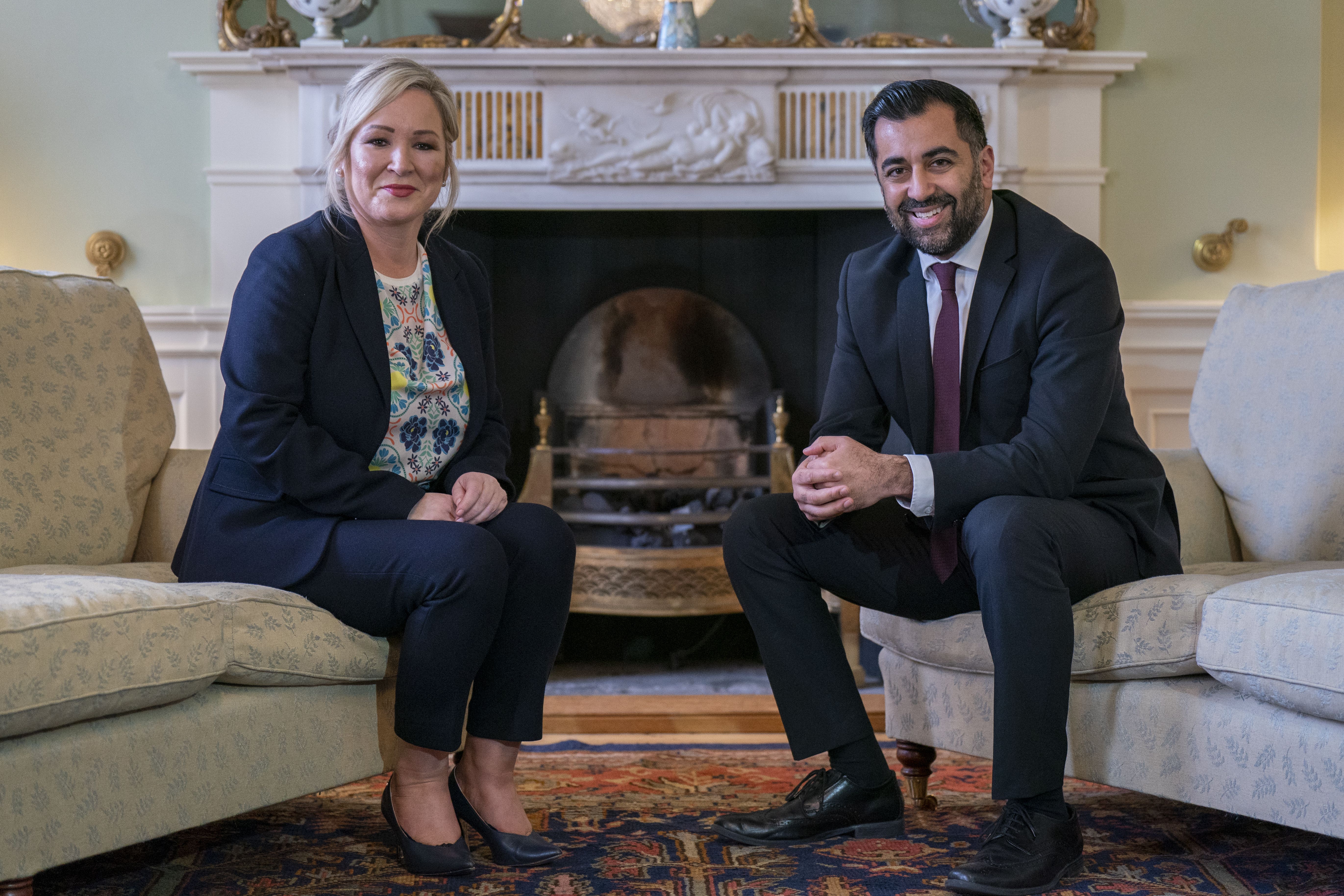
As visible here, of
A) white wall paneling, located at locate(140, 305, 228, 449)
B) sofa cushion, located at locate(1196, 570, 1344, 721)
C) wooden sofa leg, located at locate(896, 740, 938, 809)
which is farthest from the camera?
white wall paneling, located at locate(140, 305, 228, 449)

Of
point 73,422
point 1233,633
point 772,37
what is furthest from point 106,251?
point 1233,633

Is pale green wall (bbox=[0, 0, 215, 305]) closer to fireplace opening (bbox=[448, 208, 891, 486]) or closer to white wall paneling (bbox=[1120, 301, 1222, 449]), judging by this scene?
fireplace opening (bbox=[448, 208, 891, 486])

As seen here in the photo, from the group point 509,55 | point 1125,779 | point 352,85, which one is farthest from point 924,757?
point 509,55

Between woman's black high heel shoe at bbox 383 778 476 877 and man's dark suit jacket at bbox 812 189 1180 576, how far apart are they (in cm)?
71

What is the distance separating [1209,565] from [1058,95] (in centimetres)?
161

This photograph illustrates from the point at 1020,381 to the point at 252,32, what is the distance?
88.1 inches

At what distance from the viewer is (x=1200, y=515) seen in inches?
77.3

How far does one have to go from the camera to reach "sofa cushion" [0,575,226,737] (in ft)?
3.66

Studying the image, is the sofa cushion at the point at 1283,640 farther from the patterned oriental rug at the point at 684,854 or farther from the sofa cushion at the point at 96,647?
the sofa cushion at the point at 96,647

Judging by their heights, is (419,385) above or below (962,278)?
below

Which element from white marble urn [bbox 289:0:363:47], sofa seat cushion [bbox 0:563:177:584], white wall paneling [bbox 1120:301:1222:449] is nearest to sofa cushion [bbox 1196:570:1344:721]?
sofa seat cushion [bbox 0:563:177:584]

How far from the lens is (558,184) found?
9.66 feet

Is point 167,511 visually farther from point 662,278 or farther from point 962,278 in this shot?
point 662,278

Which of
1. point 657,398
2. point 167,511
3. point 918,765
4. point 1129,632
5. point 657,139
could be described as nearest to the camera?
point 1129,632
